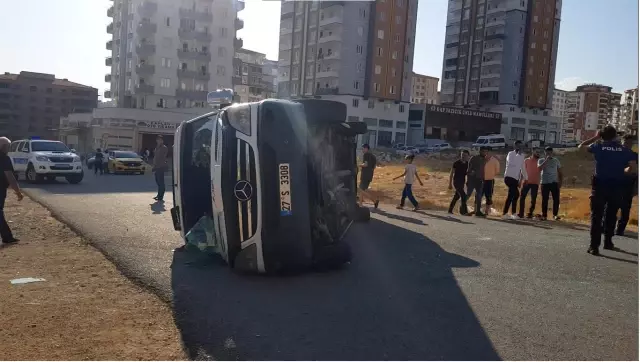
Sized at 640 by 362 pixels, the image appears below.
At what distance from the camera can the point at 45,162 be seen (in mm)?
20188

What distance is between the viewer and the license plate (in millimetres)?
5594

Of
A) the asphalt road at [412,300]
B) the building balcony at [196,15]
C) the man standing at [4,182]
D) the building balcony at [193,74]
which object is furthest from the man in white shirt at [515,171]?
the building balcony at [196,15]

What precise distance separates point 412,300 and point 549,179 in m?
7.95

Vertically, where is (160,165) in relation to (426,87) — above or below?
below

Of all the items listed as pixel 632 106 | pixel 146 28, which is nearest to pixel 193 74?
pixel 146 28

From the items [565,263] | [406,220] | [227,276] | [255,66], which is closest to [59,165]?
[406,220]

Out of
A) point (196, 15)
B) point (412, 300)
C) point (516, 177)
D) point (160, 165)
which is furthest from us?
point (196, 15)

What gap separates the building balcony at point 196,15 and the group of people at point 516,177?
61.2 m

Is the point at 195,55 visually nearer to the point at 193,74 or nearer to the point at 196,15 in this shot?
the point at 193,74

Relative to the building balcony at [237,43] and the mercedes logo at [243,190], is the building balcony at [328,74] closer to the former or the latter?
the building balcony at [237,43]

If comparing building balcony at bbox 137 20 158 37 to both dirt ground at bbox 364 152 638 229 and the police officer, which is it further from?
the police officer

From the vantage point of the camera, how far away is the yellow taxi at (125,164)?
30.2 metres

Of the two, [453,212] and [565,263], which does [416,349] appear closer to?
[565,263]

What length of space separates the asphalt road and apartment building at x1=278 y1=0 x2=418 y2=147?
50.3m
